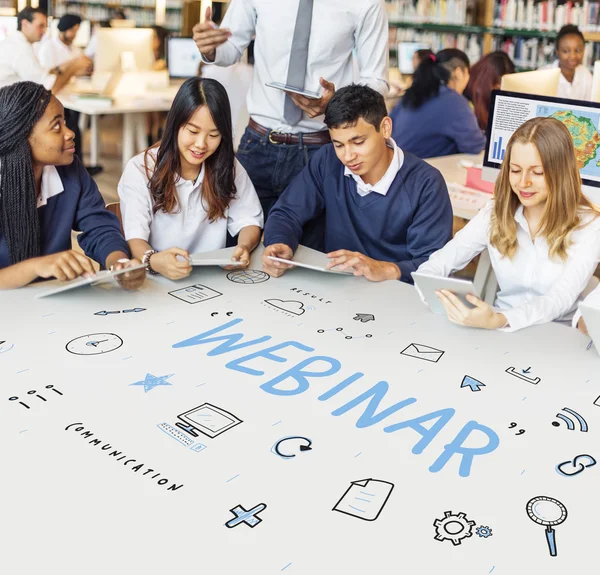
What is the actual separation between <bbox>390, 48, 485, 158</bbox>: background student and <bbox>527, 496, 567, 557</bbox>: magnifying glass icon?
282cm

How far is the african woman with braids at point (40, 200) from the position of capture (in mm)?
1612

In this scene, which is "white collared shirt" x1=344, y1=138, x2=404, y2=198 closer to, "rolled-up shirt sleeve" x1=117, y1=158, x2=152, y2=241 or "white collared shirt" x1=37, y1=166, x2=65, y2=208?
"rolled-up shirt sleeve" x1=117, y1=158, x2=152, y2=241

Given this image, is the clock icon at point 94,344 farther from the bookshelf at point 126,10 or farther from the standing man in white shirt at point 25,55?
the bookshelf at point 126,10

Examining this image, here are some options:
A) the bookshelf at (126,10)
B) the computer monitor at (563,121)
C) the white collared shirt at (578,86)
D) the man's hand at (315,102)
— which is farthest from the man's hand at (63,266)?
the bookshelf at (126,10)

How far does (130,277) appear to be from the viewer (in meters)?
1.67

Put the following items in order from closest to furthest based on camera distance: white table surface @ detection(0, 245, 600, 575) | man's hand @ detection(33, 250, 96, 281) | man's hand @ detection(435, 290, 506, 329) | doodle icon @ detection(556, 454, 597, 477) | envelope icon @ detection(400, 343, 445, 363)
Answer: white table surface @ detection(0, 245, 600, 575) < doodle icon @ detection(556, 454, 597, 477) < envelope icon @ detection(400, 343, 445, 363) < man's hand @ detection(435, 290, 506, 329) < man's hand @ detection(33, 250, 96, 281)

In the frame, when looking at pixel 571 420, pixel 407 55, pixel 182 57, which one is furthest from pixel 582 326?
pixel 182 57

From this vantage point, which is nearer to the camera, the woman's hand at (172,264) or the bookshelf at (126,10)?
the woman's hand at (172,264)

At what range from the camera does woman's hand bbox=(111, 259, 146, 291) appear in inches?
65.1

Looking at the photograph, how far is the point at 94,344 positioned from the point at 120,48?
4896mm

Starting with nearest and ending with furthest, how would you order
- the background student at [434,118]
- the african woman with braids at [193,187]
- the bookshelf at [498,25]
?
1. the african woman with braids at [193,187]
2. the background student at [434,118]
3. the bookshelf at [498,25]

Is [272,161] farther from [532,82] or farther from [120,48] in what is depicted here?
[120,48]

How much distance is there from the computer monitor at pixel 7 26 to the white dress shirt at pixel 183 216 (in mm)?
3318

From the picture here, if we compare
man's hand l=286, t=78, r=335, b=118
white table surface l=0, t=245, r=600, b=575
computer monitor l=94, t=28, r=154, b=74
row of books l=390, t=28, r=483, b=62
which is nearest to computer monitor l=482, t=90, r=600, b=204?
man's hand l=286, t=78, r=335, b=118
